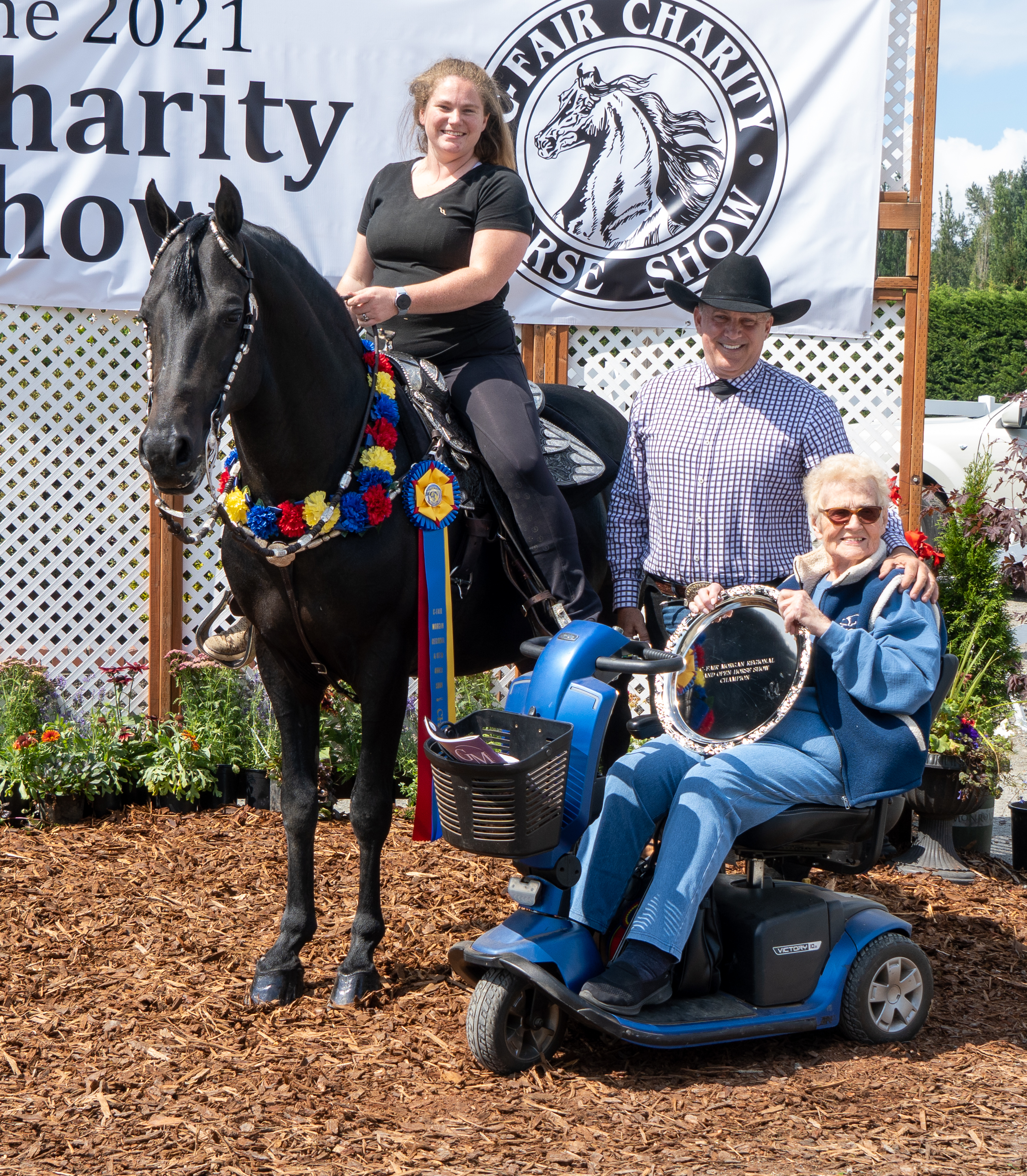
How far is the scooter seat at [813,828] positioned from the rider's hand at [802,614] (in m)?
0.47

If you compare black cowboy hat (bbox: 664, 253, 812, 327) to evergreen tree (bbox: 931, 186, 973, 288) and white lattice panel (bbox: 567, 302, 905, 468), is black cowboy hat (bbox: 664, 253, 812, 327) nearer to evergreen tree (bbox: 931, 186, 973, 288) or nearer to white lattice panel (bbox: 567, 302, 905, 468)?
white lattice panel (bbox: 567, 302, 905, 468)

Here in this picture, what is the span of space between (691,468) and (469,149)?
49.2 inches

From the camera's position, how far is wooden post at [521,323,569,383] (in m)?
6.17

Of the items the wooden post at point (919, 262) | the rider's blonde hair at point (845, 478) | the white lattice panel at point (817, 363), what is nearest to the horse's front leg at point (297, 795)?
the rider's blonde hair at point (845, 478)

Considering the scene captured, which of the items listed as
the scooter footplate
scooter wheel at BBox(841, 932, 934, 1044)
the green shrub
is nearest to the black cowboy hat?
scooter wheel at BBox(841, 932, 934, 1044)

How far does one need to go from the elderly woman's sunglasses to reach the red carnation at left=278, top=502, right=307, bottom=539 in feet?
4.70

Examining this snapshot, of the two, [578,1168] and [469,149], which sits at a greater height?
[469,149]

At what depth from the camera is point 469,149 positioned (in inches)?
154

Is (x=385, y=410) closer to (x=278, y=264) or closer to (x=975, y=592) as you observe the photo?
(x=278, y=264)

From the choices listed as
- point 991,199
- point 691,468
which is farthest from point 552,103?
point 991,199

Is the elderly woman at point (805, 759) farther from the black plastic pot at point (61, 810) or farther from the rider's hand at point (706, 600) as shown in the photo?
the black plastic pot at point (61, 810)

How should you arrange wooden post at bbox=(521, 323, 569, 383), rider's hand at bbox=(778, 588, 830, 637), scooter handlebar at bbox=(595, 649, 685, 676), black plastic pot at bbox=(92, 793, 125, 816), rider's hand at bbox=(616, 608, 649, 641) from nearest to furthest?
1. scooter handlebar at bbox=(595, 649, 685, 676)
2. rider's hand at bbox=(778, 588, 830, 637)
3. rider's hand at bbox=(616, 608, 649, 641)
4. black plastic pot at bbox=(92, 793, 125, 816)
5. wooden post at bbox=(521, 323, 569, 383)

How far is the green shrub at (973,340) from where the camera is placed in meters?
24.0

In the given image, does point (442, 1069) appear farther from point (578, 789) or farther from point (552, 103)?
point (552, 103)
